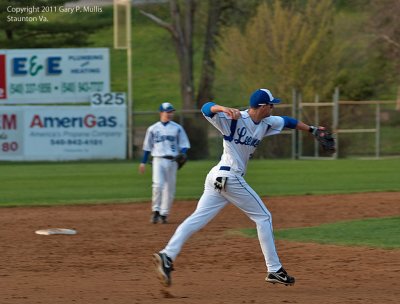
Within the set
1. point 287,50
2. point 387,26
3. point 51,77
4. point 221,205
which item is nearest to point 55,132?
point 51,77

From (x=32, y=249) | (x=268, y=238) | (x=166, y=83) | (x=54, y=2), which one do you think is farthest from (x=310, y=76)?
(x=268, y=238)

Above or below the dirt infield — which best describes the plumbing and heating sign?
→ above

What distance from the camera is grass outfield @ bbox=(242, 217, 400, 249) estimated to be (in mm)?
12625

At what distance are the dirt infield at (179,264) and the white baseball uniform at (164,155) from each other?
490 mm

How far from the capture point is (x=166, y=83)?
63656 mm

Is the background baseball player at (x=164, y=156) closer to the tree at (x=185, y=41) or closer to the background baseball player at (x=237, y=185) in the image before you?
the background baseball player at (x=237, y=185)

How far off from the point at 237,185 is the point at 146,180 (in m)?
16.3

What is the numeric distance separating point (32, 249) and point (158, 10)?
118ft

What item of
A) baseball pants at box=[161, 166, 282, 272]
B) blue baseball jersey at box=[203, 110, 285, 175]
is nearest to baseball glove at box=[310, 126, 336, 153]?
blue baseball jersey at box=[203, 110, 285, 175]

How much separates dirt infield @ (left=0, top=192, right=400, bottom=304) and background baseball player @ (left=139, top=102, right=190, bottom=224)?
1.28 ft

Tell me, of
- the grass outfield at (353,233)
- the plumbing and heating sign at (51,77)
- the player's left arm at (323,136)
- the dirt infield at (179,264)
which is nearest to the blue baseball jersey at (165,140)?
the dirt infield at (179,264)

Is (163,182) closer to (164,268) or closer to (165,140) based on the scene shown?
(165,140)

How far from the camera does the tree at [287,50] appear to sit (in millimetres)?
41500

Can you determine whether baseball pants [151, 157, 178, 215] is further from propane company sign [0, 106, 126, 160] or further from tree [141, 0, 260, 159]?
tree [141, 0, 260, 159]
